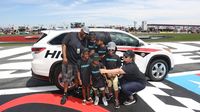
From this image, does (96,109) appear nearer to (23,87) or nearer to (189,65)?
(23,87)

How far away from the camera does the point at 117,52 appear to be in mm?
8703

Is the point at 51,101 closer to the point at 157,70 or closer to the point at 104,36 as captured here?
the point at 104,36

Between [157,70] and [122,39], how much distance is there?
1663mm

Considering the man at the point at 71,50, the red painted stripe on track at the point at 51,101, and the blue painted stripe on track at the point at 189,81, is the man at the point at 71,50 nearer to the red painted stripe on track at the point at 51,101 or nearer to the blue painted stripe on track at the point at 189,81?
the red painted stripe on track at the point at 51,101

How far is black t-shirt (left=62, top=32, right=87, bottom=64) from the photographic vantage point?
23.1ft

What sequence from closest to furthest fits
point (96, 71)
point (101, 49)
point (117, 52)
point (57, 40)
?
point (96, 71) → point (101, 49) → point (57, 40) → point (117, 52)

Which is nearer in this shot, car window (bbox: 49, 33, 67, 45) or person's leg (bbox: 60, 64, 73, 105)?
person's leg (bbox: 60, 64, 73, 105)

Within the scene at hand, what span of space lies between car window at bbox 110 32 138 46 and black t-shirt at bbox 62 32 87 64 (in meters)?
1.79

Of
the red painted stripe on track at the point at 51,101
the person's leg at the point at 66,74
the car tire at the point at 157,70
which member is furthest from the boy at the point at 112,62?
the car tire at the point at 157,70

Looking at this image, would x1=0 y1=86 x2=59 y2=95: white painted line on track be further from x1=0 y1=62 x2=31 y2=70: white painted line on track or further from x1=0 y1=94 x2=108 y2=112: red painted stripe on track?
x1=0 y1=62 x2=31 y2=70: white painted line on track

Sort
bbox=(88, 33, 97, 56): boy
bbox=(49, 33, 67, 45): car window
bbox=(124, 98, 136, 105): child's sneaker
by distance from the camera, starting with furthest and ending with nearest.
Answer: bbox=(49, 33, 67, 45): car window
bbox=(88, 33, 97, 56): boy
bbox=(124, 98, 136, 105): child's sneaker

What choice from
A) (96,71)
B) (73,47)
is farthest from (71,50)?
(96,71)

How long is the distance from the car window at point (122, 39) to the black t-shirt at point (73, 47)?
179 centimetres

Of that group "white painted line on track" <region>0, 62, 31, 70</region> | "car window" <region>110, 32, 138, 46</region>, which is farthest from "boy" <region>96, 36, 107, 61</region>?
"white painted line on track" <region>0, 62, 31, 70</region>
